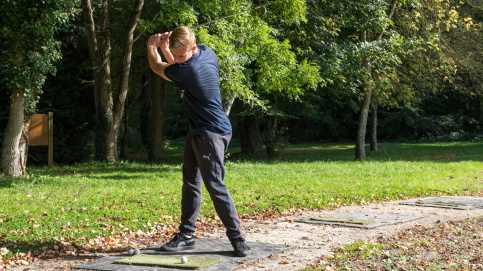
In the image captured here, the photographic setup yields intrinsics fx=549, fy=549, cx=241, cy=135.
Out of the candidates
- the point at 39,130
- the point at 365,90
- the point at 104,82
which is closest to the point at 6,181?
the point at 39,130

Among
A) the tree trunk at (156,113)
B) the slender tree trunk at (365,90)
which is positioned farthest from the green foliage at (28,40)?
the slender tree trunk at (365,90)

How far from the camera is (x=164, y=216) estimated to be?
825 cm

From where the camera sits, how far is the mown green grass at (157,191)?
296 inches

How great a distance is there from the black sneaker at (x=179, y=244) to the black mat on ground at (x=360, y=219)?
Answer: 231cm

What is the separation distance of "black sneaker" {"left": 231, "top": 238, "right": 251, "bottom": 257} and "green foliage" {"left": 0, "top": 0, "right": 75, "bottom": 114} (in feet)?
33.8

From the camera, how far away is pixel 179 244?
573 cm

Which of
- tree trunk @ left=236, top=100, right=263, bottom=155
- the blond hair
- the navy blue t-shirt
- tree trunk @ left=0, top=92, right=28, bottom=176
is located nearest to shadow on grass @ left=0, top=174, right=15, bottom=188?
tree trunk @ left=0, top=92, right=28, bottom=176

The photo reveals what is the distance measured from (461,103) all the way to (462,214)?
33401 mm

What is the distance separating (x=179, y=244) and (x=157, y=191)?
18.9 ft

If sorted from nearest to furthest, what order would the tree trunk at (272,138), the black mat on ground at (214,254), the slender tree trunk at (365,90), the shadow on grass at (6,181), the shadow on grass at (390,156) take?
the black mat on ground at (214,254)
the shadow on grass at (6,181)
the slender tree trunk at (365,90)
the shadow on grass at (390,156)
the tree trunk at (272,138)

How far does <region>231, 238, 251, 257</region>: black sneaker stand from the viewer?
5426 millimetres

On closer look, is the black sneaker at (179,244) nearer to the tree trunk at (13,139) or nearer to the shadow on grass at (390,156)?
the tree trunk at (13,139)

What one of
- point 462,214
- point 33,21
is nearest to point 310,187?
point 462,214

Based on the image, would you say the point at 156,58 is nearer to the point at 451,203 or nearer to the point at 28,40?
the point at 451,203
